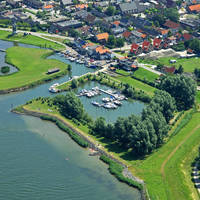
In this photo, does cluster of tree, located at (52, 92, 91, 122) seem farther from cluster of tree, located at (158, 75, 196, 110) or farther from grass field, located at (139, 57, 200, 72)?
grass field, located at (139, 57, 200, 72)

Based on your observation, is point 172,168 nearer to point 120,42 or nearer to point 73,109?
point 73,109

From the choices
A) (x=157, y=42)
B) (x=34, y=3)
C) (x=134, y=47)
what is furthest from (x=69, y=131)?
(x=34, y=3)

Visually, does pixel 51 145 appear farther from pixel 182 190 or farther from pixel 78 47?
pixel 78 47

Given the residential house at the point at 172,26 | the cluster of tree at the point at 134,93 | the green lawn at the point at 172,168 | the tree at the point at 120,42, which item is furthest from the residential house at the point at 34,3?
the green lawn at the point at 172,168

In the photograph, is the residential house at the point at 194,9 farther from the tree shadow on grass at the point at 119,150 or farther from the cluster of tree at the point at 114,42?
the tree shadow on grass at the point at 119,150

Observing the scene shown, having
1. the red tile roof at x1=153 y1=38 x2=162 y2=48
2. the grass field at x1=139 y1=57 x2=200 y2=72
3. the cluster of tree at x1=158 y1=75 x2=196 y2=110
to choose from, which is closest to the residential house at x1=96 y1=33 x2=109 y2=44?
the red tile roof at x1=153 y1=38 x2=162 y2=48

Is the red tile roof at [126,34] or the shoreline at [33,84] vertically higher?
the red tile roof at [126,34]
